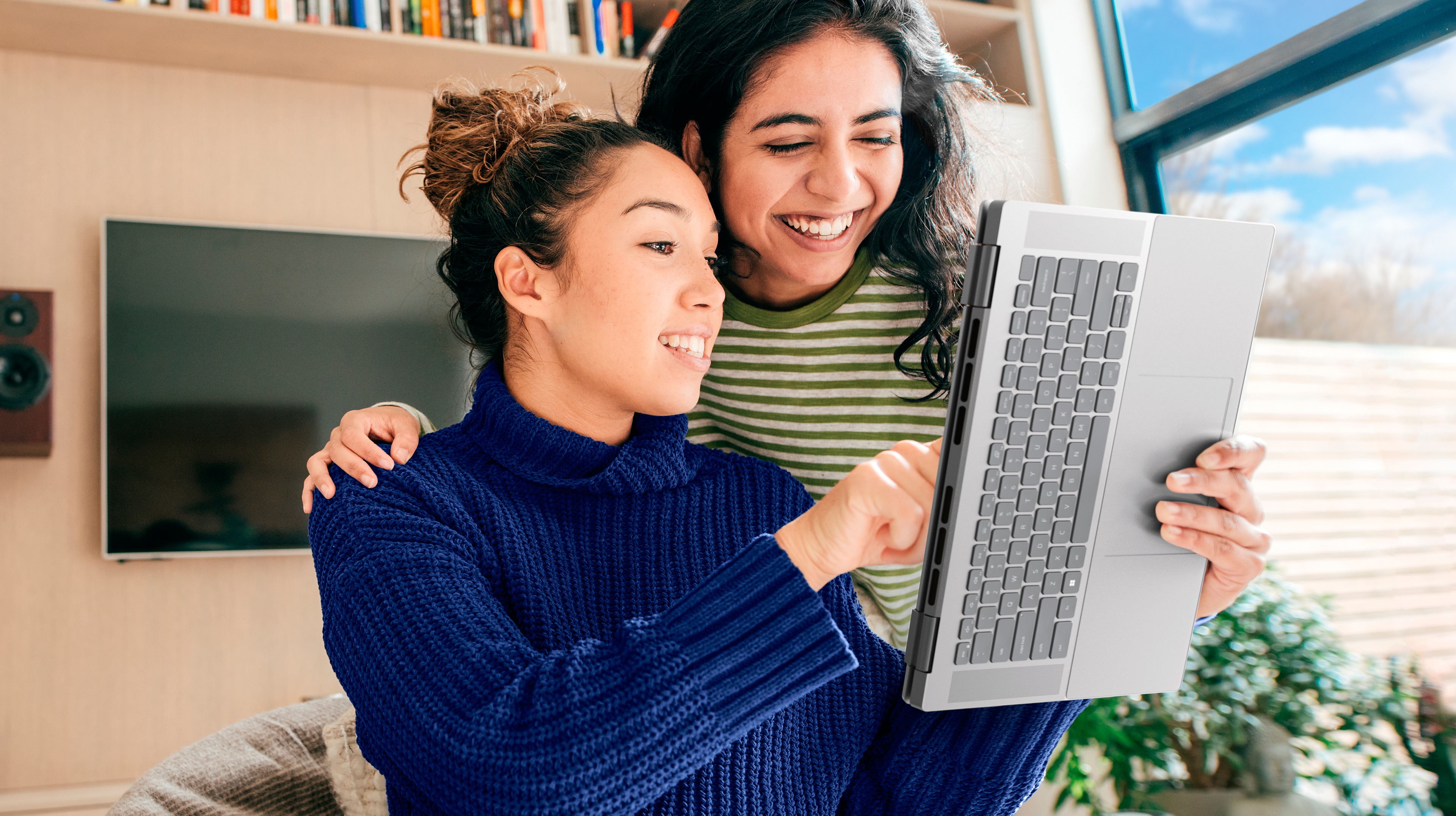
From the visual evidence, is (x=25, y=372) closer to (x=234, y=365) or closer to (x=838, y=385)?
(x=234, y=365)

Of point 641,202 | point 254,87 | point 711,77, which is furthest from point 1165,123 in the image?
point 254,87

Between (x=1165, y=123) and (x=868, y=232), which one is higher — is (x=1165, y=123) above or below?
above

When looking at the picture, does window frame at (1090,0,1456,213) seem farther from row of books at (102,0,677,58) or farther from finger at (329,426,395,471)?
finger at (329,426,395,471)

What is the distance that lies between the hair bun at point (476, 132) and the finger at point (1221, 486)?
837 millimetres

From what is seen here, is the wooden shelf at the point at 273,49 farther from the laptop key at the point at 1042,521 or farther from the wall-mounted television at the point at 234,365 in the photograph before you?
the laptop key at the point at 1042,521

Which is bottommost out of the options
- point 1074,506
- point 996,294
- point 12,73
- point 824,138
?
point 1074,506

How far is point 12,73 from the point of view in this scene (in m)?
2.40

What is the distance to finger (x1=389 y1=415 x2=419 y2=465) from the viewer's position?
104 centimetres

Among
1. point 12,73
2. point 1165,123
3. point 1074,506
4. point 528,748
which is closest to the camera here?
point 528,748

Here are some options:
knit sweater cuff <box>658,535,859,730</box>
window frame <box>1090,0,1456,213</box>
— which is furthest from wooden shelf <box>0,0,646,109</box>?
knit sweater cuff <box>658,535,859,730</box>

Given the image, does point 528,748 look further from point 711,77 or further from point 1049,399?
point 711,77

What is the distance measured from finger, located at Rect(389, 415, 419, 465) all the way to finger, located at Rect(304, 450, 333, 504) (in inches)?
2.7

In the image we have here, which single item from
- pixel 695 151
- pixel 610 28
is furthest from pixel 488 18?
pixel 695 151

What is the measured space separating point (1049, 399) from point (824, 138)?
60cm
